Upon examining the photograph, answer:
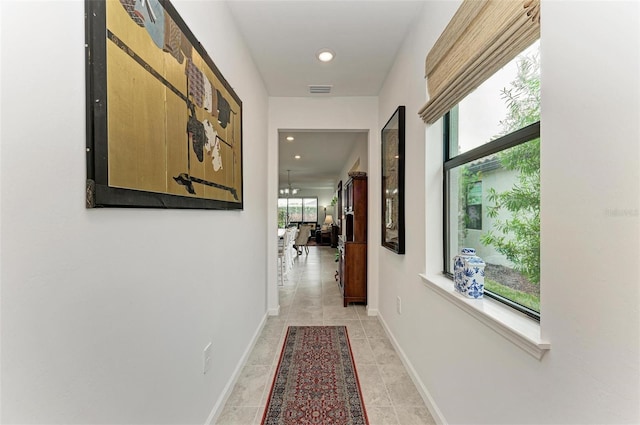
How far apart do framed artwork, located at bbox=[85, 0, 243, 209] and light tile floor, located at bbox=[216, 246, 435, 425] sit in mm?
1301

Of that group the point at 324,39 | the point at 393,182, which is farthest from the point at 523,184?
the point at 324,39

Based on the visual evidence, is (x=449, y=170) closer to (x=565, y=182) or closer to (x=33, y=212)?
(x=565, y=182)

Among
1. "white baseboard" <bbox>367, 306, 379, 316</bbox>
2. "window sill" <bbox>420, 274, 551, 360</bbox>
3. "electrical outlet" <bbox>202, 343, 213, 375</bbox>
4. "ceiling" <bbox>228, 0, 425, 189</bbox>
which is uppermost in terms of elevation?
"ceiling" <bbox>228, 0, 425, 189</bbox>

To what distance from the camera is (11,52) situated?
543 mm

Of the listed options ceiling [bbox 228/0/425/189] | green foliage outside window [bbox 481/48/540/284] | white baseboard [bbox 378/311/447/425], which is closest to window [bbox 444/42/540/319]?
green foliage outside window [bbox 481/48/540/284]

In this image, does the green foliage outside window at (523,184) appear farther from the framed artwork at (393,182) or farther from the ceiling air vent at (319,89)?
the ceiling air vent at (319,89)

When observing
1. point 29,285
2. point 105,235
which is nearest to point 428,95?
point 105,235

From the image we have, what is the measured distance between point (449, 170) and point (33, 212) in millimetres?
1844

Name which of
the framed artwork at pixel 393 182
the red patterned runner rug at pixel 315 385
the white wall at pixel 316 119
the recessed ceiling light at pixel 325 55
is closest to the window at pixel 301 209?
the white wall at pixel 316 119

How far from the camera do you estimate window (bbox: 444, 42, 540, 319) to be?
1.03 m

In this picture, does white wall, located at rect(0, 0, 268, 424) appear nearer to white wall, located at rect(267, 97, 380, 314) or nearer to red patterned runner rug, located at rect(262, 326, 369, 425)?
red patterned runner rug, located at rect(262, 326, 369, 425)

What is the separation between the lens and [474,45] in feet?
3.90

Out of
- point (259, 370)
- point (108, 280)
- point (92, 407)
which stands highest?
point (108, 280)

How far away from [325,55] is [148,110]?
1878 mm
